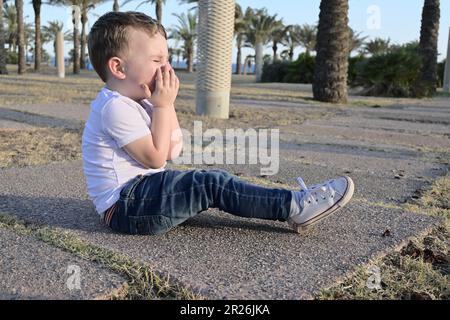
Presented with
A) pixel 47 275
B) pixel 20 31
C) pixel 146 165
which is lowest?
pixel 47 275

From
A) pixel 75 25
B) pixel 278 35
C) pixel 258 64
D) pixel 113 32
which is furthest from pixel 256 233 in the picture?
pixel 278 35

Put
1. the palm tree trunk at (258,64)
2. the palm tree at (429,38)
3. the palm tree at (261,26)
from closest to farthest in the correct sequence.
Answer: the palm tree at (429,38) < the palm tree trunk at (258,64) < the palm tree at (261,26)

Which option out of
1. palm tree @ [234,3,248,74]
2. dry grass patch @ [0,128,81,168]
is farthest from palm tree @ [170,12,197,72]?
dry grass patch @ [0,128,81,168]

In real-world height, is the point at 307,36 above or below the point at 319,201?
above

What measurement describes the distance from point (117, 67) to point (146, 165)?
Answer: 418 mm

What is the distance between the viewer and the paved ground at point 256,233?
5.15ft

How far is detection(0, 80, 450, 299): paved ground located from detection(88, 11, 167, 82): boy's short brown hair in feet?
2.40

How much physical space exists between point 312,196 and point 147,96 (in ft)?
2.60

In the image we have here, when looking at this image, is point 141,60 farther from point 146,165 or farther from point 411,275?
point 411,275

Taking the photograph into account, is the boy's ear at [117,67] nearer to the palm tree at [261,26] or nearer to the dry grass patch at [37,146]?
the dry grass patch at [37,146]

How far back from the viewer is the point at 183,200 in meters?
1.91

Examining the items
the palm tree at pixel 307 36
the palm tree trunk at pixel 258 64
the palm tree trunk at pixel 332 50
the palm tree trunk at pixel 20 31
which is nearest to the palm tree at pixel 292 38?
the palm tree at pixel 307 36

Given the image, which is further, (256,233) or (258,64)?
(258,64)
